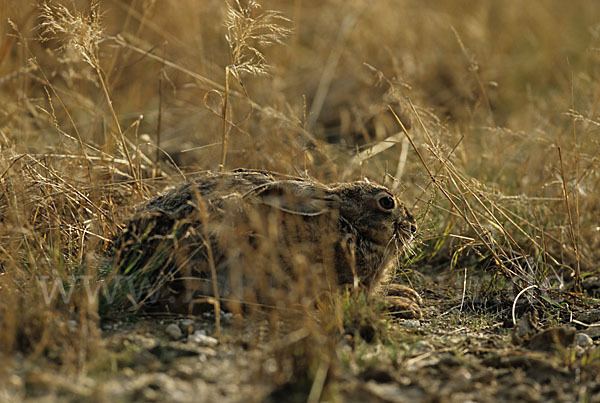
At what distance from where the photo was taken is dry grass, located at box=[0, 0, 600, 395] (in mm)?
4121

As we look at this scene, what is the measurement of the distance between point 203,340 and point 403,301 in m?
1.27

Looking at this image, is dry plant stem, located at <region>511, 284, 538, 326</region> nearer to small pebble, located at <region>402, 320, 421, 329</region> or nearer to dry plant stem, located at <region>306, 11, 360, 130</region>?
small pebble, located at <region>402, 320, 421, 329</region>

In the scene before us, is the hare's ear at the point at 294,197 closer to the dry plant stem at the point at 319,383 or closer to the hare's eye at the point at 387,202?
the hare's eye at the point at 387,202

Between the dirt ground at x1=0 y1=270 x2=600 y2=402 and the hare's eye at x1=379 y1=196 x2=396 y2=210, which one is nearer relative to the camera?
the dirt ground at x1=0 y1=270 x2=600 y2=402

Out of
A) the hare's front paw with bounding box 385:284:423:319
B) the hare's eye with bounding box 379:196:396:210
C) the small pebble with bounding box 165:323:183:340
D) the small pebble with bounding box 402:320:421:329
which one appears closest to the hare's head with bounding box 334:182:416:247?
the hare's eye with bounding box 379:196:396:210

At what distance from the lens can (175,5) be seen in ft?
24.2

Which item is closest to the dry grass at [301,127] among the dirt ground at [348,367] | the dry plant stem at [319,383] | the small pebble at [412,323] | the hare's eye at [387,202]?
the dry plant stem at [319,383]

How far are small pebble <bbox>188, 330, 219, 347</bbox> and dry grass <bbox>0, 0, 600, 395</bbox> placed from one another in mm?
474

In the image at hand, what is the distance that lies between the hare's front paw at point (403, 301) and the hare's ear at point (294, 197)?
62cm

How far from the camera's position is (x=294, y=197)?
3.86 metres

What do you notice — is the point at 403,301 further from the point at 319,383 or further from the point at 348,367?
the point at 319,383

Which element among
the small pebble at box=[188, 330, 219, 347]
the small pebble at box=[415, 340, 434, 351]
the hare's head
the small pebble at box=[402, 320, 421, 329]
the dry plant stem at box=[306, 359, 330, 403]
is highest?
the hare's head

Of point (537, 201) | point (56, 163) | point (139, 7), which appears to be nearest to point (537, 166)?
point (537, 201)

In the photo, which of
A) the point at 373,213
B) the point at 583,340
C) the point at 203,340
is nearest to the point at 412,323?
the point at 373,213
